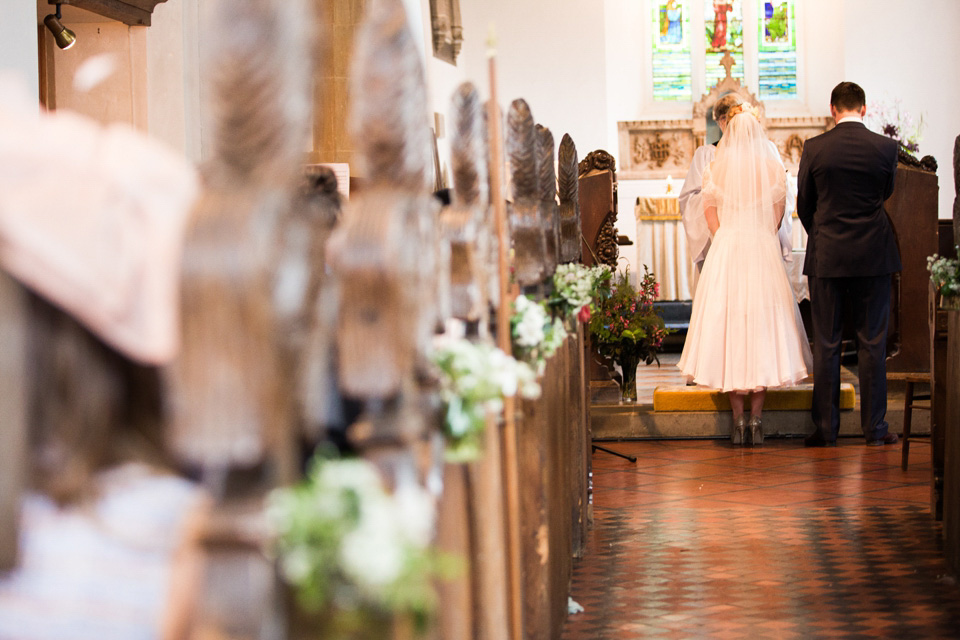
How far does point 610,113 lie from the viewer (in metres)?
14.7

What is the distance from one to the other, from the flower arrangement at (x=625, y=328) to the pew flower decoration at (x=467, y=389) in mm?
4613

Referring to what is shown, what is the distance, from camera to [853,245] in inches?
231

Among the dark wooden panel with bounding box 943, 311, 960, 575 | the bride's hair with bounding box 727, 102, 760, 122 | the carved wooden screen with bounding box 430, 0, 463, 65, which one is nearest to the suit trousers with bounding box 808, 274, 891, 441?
the bride's hair with bounding box 727, 102, 760, 122

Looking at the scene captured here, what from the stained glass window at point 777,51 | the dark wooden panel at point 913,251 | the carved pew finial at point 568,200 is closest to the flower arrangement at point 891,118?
the stained glass window at point 777,51

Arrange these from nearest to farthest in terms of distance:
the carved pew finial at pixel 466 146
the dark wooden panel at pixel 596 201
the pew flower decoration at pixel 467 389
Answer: the pew flower decoration at pixel 467 389, the carved pew finial at pixel 466 146, the dark wooden panel at pixel 596 201

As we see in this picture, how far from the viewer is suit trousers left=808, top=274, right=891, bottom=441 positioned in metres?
5.91

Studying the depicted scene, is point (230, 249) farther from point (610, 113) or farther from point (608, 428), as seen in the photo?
point (610, 113)

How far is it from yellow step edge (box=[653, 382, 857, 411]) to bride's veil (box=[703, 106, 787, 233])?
0.96 m

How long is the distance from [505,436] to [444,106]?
37.0ft

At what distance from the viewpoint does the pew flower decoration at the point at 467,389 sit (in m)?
1.54

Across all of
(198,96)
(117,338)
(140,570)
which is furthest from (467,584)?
(198,96)

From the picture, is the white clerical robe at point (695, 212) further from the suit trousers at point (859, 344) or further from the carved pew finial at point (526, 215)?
the carved pew finial at point (526, 215)

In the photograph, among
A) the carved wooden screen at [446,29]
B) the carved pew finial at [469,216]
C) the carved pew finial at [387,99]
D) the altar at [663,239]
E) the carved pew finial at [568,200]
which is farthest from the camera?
the carved wooden screen at [446,29]

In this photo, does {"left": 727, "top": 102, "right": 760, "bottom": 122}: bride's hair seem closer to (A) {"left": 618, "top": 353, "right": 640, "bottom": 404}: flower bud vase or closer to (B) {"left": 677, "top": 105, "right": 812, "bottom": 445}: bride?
(B) {"left": 677, "top": 105, "right": 812, "bottom": 445}: bride
